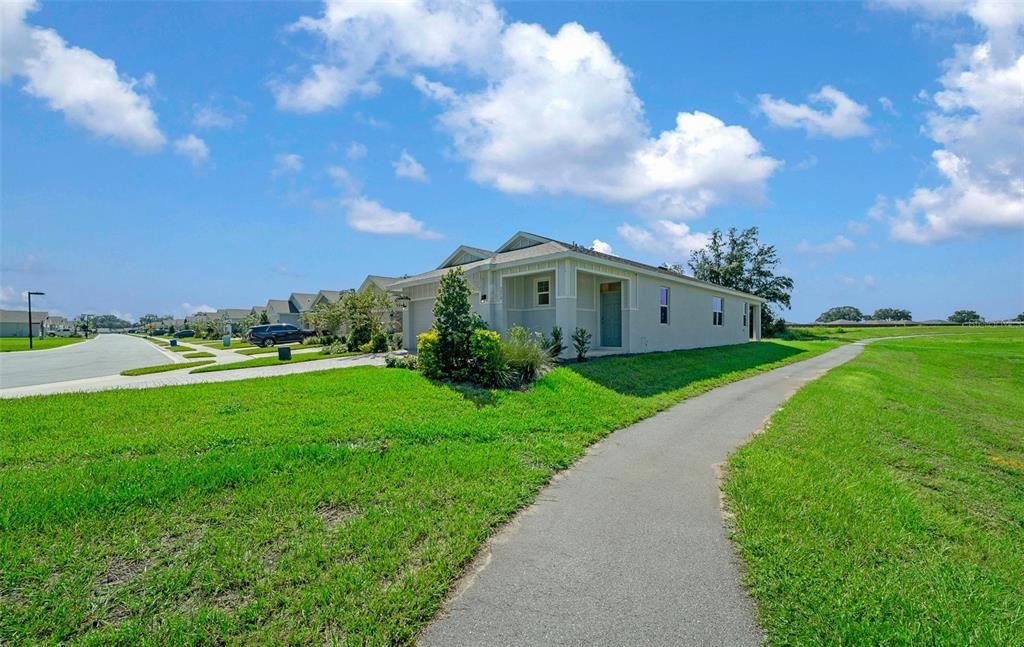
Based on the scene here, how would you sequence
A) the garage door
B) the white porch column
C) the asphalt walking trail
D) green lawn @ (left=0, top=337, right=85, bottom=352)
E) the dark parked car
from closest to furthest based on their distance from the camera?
the asphalt walking trail < the white porch column < the garage door < the dark parked car < green lawn @ (left=0, top=337, right=85, bottom=352)

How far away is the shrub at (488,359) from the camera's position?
10148 mm

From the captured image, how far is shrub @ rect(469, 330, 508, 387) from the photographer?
1015 cm

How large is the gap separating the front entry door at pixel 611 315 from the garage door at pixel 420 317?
7259 millimetres

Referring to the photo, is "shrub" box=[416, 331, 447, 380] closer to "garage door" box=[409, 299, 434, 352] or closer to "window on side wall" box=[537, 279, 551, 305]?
"window on side wall" box=[537, 279, 551, 305]

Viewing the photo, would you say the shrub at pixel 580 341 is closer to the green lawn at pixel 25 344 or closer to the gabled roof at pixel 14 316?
the green lawn at pixel 25 344

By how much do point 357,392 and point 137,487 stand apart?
16.5 feet

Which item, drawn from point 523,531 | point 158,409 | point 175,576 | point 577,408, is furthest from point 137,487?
point 577,408

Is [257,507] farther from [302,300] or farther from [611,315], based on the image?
[302,300]

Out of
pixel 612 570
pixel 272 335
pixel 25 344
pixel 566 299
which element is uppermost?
pixel 566 299

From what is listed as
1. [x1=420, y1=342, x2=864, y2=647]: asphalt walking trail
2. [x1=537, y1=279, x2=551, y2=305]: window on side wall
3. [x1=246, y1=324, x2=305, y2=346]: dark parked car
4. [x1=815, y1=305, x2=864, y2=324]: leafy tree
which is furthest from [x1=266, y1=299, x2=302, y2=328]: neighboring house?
[x1=815, y1=305, x2=864, y2=324]: leafy tree

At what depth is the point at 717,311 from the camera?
22.8 metres

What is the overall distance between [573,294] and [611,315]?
3744 mm

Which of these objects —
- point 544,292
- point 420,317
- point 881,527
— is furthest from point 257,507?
point 420,317

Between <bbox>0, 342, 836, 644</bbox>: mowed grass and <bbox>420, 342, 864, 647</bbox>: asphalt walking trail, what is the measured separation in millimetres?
270
